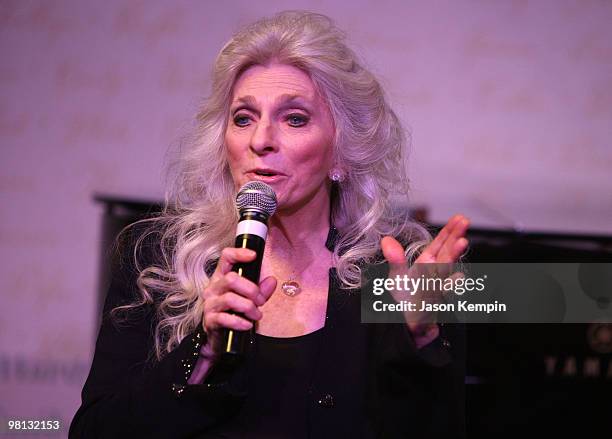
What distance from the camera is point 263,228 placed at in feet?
3.84

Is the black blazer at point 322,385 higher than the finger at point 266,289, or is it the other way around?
the finger at point 266,289

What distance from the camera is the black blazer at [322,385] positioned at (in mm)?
1278

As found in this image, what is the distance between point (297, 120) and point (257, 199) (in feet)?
1.59

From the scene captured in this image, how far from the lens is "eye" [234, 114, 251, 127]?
170 cm

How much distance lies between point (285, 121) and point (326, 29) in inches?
12.2

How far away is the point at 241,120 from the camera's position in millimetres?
1707

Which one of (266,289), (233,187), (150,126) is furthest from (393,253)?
(150,126)

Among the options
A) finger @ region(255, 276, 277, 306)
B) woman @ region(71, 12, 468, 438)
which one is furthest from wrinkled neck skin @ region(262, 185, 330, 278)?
finger @ region(255, 276, 277, 306)

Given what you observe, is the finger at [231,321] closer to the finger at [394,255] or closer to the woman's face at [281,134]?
the finger at [394,255]

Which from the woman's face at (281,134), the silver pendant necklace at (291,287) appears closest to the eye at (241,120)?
the woman's face at (281,134)

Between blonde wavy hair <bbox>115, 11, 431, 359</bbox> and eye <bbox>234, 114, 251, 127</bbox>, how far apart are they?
131mm

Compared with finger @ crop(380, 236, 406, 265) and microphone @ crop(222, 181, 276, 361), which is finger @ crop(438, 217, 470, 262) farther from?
microphone @ crop(222, 181, 276, 361)

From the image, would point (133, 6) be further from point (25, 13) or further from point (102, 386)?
point (102, 386)

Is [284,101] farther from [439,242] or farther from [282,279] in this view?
[439,242]
